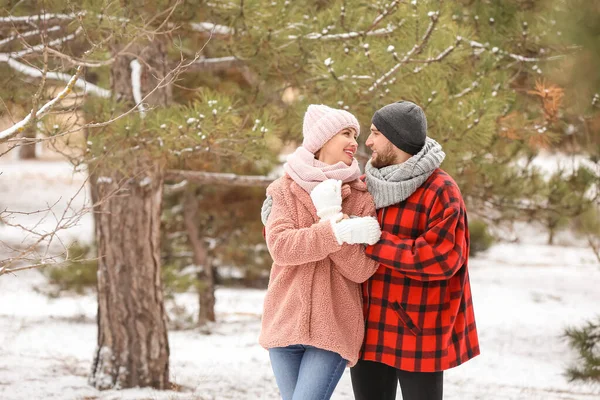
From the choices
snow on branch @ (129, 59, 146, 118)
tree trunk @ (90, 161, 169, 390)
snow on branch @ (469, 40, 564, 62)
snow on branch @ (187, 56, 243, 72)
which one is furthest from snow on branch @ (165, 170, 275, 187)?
snow on branch @ (469, 40, 564, 62)

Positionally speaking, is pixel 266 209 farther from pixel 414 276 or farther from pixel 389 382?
pixel 389 382

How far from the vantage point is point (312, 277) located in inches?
98.3

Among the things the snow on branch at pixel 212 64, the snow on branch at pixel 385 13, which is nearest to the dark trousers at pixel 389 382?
the snow on branch at pixel 385 13

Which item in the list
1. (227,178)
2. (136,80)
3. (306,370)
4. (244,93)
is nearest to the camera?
(306,370)

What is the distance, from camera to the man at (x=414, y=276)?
2.46 meters

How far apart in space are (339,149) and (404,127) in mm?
264

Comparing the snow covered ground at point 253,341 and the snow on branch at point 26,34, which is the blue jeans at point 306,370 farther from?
the snow on branch at point 26,34

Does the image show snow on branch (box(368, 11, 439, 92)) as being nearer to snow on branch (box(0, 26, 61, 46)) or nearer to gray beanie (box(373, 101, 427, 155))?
gray beanie (box(373, 101, 427, 155))

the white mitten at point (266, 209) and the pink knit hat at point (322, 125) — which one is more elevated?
the pink knit hat at point (322, 125)

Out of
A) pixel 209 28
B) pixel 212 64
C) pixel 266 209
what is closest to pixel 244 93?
pixel 212 64

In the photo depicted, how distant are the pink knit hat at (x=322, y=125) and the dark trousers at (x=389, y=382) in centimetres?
90

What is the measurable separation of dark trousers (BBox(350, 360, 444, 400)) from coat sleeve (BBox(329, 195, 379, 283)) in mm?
412

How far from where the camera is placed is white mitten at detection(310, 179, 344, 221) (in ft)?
7.91

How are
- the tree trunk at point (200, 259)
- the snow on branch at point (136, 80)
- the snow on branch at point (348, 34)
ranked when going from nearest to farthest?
the snow on branch at point (348, 34) < the snow on branch at point (136, 80) < the tree trunk at point (200, 259)
